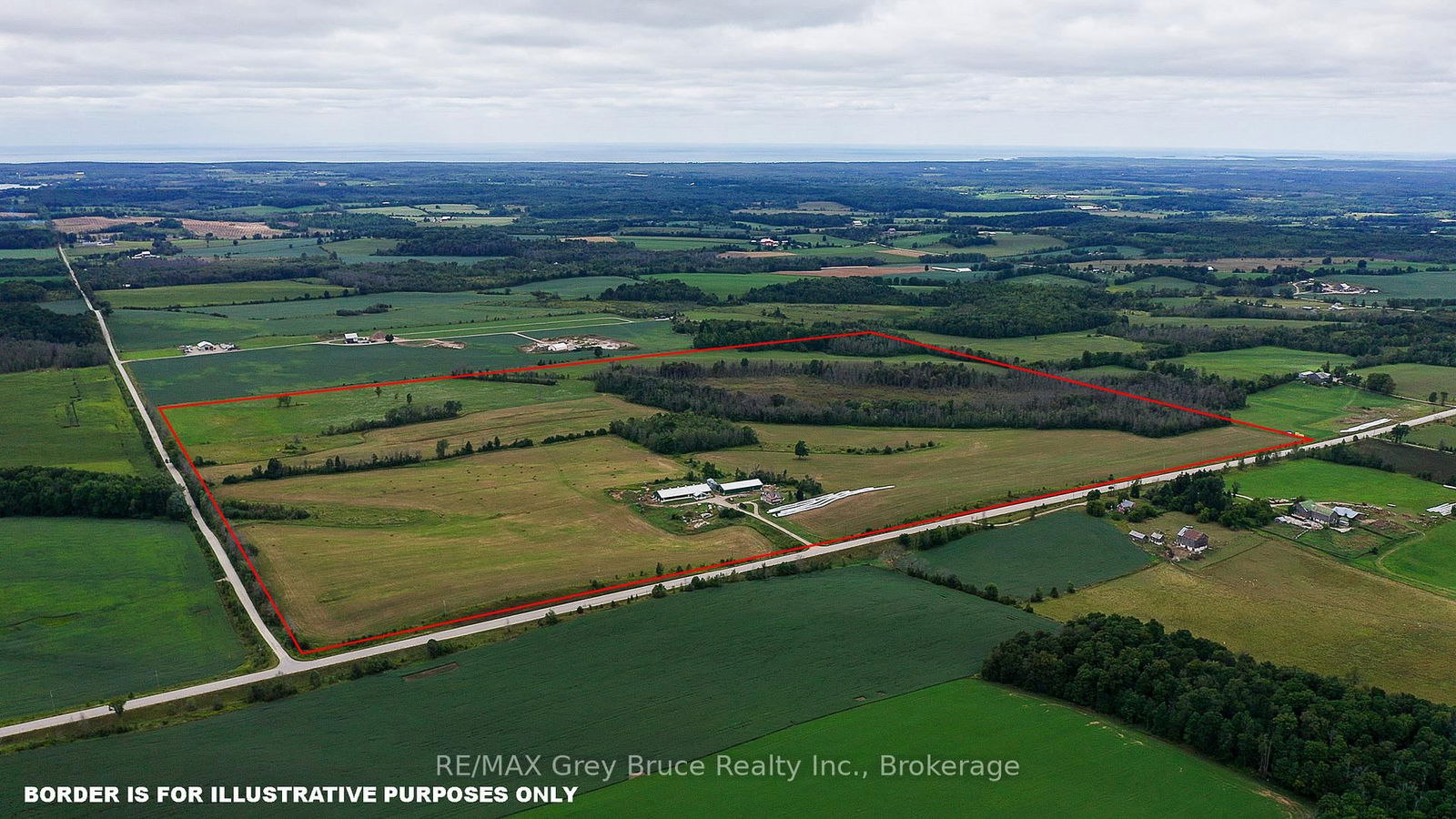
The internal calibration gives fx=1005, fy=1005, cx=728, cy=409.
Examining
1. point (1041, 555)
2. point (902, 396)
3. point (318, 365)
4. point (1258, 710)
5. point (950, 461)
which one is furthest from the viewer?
point (318, 365)

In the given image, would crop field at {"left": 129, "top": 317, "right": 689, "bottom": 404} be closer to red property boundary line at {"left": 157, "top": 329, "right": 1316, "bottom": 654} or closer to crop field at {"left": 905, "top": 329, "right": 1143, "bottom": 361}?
red property boundary line at {"left": 157, "top": 329, "right": 1316, "bottom": 654}

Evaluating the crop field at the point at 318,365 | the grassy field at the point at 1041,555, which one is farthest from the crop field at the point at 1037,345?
the grassy field at the point at 1041,555

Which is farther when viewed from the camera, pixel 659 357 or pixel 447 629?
pixel 659 357

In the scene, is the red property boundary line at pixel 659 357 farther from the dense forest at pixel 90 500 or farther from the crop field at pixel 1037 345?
the crop field at pixel 1037 345

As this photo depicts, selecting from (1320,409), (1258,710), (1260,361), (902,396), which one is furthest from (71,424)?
(1260,361)

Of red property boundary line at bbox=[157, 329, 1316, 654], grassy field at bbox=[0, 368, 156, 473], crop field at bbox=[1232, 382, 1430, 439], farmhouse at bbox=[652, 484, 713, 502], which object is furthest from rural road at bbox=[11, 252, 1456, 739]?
farmhouse at bbox=[652, 484, 713, 502]

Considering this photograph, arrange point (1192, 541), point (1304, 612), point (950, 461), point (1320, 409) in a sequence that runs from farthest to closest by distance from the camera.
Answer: point (1320, 409) → point (950, 461) → point (1192, 541) → point (1304, 612)

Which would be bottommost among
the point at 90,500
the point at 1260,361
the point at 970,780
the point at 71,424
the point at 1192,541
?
the point at 970,780

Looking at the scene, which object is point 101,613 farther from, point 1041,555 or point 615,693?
point 1041,555
